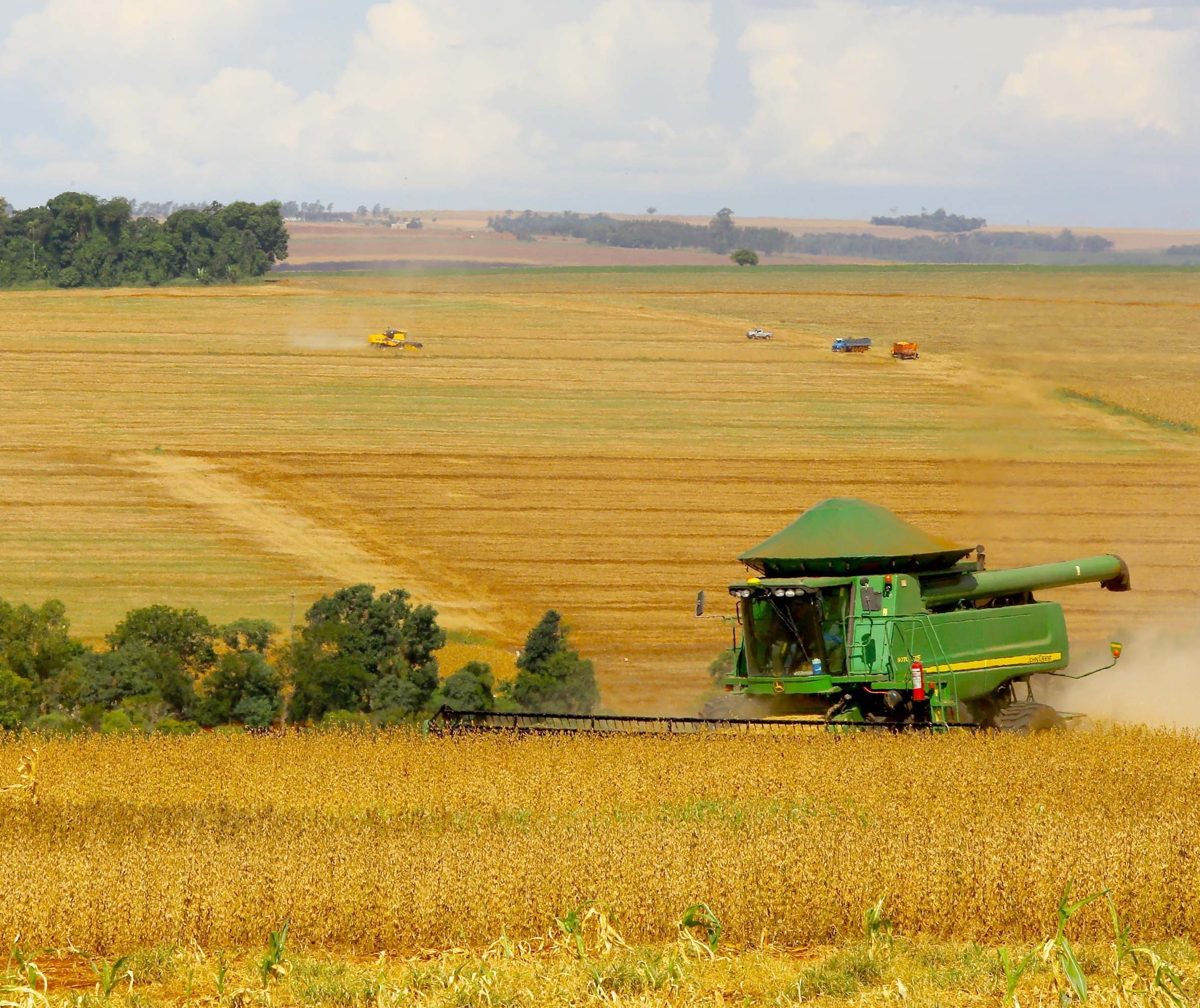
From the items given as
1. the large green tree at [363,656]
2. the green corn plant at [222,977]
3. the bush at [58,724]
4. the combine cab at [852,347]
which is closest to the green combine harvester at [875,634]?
the large green tree at [363,656]

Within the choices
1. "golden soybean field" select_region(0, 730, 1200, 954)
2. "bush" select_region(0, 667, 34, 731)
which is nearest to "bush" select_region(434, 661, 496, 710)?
"bush" select_region(0, 667, 34, 731)

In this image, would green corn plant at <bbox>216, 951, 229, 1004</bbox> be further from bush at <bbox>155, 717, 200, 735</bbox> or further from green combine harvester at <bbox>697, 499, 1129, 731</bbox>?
bush at <bbox>155, 717, 200, 735</bbox>

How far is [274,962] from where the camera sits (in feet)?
23.5

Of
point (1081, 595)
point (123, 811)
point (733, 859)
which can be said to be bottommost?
point (1081, 595)

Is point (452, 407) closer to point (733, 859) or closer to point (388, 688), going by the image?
point (388, 688)

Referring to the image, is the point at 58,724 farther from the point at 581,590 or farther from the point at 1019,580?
the point at 581,590

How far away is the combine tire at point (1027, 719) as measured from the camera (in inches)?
596

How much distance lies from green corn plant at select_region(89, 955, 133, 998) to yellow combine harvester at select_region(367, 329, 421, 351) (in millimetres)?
49347

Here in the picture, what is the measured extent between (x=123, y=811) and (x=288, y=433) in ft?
109

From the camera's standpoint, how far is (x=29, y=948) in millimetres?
7898

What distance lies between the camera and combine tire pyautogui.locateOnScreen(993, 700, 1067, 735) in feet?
49.7

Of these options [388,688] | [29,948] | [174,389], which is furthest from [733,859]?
[174,389]

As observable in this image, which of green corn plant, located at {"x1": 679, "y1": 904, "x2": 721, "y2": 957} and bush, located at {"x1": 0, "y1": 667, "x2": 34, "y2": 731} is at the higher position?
green corn plant, located at {"x1": 679, "y1": 904, "x2": 721, "y2": 957}

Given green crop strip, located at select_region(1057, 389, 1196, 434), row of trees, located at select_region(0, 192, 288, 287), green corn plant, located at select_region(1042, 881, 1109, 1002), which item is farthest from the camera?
row of trees, located at select_region(0, 192, 288, 287)
